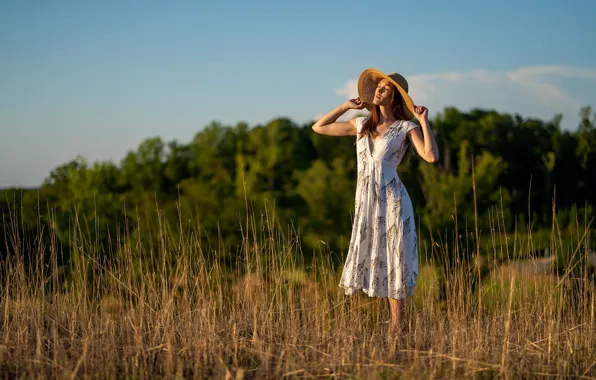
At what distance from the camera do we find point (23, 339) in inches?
143

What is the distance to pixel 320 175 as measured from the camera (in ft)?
95.9

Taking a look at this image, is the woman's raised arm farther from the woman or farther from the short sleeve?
the short sleeve

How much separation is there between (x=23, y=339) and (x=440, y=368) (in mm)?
2066

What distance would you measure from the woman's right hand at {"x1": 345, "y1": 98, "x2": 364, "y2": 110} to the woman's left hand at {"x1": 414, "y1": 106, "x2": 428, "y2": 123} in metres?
0.37

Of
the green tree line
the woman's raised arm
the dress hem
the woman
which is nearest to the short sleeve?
the woman

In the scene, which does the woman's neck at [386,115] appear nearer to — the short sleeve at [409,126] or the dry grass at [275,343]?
the short sleeve at [409,126]

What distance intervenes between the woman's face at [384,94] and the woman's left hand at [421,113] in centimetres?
19

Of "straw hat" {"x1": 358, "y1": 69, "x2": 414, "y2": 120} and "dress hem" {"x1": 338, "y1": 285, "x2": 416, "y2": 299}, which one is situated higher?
"straw hat" {"x1": 358, "y1": 69, "x2": 414, "y2": 120}

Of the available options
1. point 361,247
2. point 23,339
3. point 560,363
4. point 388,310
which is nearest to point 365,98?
point 361,247

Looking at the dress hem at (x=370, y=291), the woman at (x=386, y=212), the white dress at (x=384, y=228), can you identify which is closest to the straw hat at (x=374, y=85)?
the woman at (x=386, y=212)

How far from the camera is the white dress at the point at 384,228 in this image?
3.64 metres

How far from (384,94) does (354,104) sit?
19 cm

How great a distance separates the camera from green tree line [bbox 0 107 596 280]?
757 inches

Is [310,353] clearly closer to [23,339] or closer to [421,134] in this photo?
[421,134]
